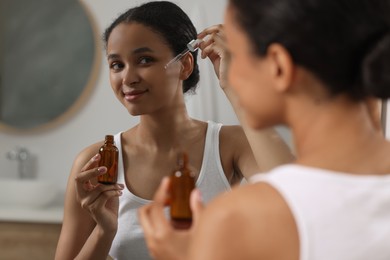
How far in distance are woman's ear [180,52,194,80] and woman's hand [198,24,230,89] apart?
0.39 ft

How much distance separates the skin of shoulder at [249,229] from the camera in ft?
1.56

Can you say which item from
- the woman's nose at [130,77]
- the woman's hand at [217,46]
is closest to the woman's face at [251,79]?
the woman's hand at [217,46]

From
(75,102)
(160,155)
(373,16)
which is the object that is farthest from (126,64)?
(75,102)

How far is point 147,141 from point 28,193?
105 centimetres

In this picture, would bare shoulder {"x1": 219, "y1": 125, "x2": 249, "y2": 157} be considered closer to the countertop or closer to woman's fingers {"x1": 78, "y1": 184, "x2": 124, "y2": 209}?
woman's fingers {"x1": 78, "y1": 184, "x2": 124, "y2": 209}

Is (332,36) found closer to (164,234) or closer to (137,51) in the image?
(164,234)

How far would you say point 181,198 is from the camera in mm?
586

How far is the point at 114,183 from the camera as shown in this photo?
3.37 feet

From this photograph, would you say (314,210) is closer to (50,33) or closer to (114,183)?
(114,183)

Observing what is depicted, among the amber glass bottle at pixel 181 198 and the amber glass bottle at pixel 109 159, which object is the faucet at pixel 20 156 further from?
the amber glass bottle at pixel 181 198

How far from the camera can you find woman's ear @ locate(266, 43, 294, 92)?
499 millimetres

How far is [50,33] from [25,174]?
489mm

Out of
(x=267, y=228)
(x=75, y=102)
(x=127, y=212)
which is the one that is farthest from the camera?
(x=75, y=102)

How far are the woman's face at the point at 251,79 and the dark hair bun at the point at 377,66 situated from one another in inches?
2.7
